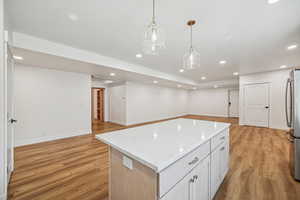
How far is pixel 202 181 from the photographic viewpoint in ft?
3.92

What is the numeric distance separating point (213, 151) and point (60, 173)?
8.14 ft

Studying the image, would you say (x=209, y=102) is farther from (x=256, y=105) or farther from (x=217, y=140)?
(x=217, y=140)

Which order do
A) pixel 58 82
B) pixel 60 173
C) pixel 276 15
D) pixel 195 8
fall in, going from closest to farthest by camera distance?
pixel 195 8 < pixel 276 15 < pixel 60 173 < pixel 58 82

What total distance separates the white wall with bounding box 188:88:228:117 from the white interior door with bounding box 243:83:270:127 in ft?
9.15

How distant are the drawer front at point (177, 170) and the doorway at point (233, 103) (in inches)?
344

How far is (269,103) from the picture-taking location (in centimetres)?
516

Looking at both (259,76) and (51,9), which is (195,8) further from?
(259,76)

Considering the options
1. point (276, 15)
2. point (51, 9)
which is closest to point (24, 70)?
point (51, 9)

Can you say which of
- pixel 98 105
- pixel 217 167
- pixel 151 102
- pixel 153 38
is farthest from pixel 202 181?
pixel 98 105

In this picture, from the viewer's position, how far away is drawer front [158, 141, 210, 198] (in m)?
0.77

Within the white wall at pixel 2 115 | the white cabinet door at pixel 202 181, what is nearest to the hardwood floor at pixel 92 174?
the white wall at pixel 2 115

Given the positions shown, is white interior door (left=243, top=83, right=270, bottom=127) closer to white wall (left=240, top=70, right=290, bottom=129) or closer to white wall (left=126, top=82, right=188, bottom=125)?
white wall (left=240, top=70, right=290, bottom=129)

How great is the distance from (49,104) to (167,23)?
164 inches

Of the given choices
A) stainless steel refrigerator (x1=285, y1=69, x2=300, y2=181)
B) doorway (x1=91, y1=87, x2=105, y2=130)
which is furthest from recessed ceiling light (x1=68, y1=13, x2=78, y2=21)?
doorway (x1=91, y1=87, x2=105, y2=130)
